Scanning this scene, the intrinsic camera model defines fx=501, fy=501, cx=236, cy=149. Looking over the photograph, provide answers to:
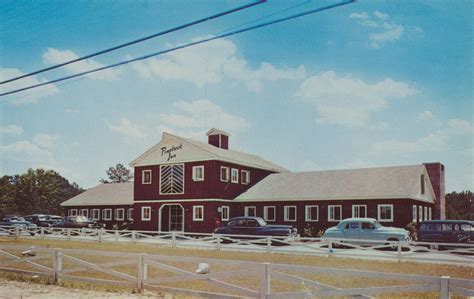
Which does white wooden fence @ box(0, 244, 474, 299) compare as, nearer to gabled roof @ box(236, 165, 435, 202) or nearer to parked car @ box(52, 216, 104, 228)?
gabled roof @ box(236, 165, 435, 202)

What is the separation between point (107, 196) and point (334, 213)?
2617cm

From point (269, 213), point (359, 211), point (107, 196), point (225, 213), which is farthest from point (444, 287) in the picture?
point (107, 196)

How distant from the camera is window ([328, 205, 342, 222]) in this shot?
3594cm

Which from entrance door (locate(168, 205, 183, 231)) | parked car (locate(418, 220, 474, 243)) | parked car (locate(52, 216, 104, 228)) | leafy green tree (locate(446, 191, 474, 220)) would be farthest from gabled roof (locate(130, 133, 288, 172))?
leafy green tree (locate(446, 191, 474, 220))

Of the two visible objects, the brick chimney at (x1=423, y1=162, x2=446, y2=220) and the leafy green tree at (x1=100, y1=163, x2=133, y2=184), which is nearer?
the brick chimney at (x1=423, y1=162, x2=446, y2=220)

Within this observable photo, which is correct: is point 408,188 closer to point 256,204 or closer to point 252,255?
point 256,204

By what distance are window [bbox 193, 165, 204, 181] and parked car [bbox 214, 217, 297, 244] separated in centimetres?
816

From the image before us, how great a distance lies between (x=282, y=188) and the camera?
39.9 metres

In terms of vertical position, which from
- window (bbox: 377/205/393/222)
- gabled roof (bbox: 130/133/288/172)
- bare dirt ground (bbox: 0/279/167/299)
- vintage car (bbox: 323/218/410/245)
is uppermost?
gabled roof (bbox: 130/133/288/172)

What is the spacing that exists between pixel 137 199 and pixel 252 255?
22356 mm

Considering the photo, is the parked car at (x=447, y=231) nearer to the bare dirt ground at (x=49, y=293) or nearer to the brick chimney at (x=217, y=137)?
the bare dirt ground at (x=49, y=293)

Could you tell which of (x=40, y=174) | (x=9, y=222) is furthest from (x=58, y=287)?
(x=40, y=174)

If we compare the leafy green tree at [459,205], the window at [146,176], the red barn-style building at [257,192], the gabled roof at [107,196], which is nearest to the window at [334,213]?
the red barn-style building at [257,192]

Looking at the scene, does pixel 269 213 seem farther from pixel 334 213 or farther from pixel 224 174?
pixel 334 213
